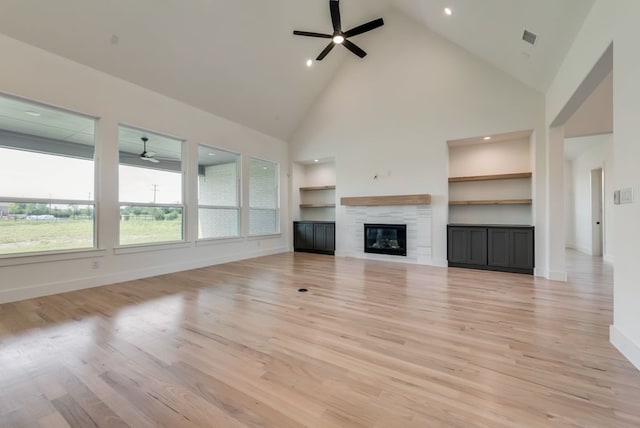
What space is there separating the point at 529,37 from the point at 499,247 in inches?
128

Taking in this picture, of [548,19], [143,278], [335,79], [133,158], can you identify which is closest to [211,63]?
[133,158]

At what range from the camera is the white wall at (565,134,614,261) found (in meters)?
5.96

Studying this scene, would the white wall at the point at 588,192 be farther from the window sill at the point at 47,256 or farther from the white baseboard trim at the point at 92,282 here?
the window sill at the point at 47,256

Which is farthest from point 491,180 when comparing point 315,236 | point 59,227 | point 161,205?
point 59,227

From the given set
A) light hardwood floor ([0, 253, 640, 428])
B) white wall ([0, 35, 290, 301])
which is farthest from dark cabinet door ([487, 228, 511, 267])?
white wall ([0, 35, 290, 301])

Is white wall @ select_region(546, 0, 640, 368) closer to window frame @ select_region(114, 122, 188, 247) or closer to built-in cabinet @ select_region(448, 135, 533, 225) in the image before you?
built-in cabinet @ select_region(448, 135, 533, 225)

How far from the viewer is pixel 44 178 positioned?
3.68 meters

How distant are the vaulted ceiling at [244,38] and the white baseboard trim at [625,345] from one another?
296 cm

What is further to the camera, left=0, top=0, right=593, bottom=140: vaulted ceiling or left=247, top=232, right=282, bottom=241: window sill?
left=247, top=232, right=282, bottom=241: window sill

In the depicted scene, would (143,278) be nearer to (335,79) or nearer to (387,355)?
(387,355)

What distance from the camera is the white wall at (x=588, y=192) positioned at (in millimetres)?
5965

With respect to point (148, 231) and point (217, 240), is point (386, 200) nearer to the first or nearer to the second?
point (217, 240)

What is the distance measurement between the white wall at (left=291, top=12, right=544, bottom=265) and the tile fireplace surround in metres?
0.16

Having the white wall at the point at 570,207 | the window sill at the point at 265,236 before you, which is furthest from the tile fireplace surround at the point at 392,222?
the white wall at the point at 570,207
